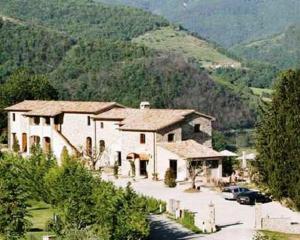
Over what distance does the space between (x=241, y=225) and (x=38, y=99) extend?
3792 cm

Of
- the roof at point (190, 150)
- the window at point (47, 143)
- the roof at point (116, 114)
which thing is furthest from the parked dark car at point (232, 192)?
the window at point (47, 143)

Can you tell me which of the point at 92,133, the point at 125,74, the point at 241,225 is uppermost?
the point at 125,74

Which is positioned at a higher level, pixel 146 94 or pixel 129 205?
pixel 146 94

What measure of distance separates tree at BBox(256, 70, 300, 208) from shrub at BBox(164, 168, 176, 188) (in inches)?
283

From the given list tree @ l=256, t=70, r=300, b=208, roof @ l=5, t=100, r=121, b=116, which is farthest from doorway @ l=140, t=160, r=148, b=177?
tree @ l=256, t=70, r=300, b=208

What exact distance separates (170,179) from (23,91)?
26586mm

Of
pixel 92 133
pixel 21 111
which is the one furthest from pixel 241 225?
pixel 21 111

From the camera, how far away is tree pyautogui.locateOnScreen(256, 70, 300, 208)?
133 ft

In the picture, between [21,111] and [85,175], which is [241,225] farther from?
[21,111]

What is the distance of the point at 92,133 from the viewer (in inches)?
2356

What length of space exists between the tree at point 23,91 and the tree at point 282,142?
32715 millimetres

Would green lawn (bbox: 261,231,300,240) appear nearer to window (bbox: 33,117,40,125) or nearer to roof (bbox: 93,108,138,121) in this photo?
roof (bbox: 93,108,138,121)

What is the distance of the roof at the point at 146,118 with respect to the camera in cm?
5412

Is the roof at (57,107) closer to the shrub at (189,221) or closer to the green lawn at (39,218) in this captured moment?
the green lawn at (39,218)
